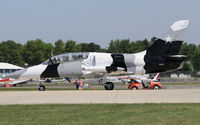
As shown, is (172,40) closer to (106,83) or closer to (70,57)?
(106,83)

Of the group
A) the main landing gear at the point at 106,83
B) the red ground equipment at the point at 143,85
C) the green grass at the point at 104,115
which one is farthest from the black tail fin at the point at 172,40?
the red ground equipment at the point at 143,85

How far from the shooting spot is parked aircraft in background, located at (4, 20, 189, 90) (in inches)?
974

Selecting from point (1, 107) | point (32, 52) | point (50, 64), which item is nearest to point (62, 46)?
point (32, 52)

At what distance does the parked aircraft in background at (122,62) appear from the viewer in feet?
81.2

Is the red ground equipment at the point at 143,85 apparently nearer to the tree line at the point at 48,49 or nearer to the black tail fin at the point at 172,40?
the black tail fin at the point at 172,40

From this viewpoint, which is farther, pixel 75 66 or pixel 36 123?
pixel 75 66

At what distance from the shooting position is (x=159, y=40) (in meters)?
25.1

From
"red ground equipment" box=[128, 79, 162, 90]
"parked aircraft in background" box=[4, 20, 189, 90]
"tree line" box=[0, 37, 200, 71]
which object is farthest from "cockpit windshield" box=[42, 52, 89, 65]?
"tree line" box=[0, 37, 200, 71]

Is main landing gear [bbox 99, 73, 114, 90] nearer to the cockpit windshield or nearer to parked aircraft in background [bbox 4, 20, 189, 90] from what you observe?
parked aircraft in background [bbox 4, 20, 189, 90]

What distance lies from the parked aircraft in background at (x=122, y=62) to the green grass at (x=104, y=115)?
11946 millimetres

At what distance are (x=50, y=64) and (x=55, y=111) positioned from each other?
550 inches

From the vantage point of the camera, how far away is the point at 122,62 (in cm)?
2477

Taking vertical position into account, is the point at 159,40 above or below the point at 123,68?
above

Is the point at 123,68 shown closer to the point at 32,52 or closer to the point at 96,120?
the point at 96,120
